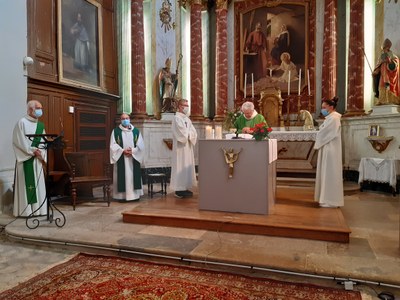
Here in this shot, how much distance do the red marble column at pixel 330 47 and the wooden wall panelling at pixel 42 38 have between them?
6.62 metres

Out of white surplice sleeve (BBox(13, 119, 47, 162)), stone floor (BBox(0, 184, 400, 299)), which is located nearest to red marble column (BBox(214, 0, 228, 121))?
stone floor (BBox(0, 184, 400, 299))

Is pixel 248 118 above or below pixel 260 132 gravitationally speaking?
above

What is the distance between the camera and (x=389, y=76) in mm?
7352

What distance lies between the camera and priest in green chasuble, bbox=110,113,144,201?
620 cm

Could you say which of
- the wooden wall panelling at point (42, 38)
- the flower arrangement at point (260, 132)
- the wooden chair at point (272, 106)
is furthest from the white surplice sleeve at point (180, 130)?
the wooden chair at point (272, 106)

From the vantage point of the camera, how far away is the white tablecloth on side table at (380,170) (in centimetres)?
667

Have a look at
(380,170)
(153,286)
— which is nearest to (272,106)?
(380,170)

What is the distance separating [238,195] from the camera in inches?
188

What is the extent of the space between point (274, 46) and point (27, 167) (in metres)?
7.35

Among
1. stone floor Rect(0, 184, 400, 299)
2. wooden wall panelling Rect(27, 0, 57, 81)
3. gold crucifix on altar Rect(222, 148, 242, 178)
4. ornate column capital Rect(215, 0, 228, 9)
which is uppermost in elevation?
ornate column capital Rect(215, 0, 228, 9)

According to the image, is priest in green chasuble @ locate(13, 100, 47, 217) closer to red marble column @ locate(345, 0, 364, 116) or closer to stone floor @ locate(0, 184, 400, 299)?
stone floor @ locate(0, 184, 400, 299)

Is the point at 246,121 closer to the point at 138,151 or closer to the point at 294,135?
the point at 138,151

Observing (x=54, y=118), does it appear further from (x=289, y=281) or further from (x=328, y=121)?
(x=289, y=281)

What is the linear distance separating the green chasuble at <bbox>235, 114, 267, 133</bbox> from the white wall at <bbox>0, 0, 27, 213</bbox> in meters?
3.55
